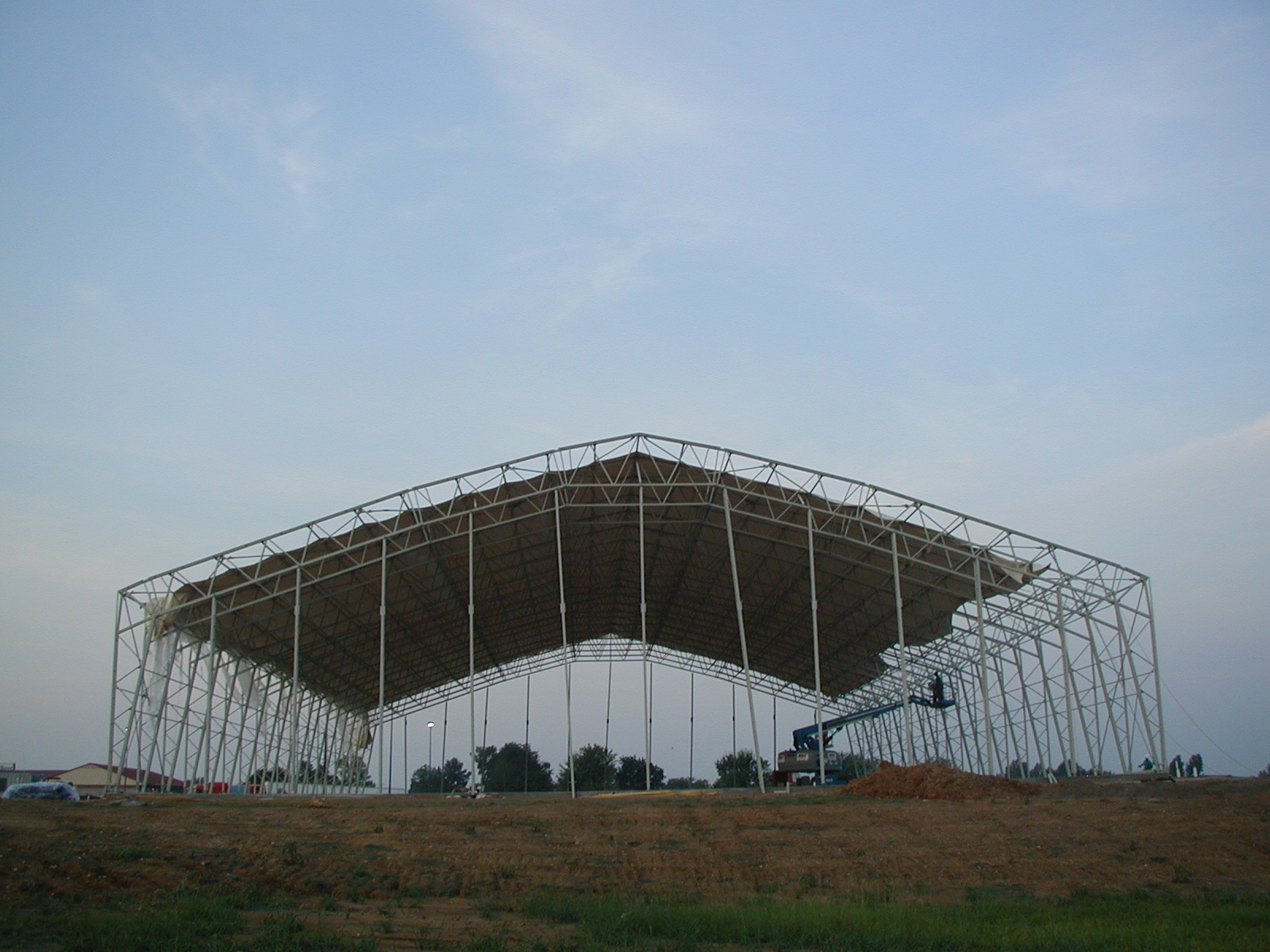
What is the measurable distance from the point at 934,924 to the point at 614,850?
8582 mm

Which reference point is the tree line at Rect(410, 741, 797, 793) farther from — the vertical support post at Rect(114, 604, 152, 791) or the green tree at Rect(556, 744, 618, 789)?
the vertical support post at Rect(114, 604, 152, 791)

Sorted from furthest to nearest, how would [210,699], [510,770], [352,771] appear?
[510,770] → [352,771] → [210,699]

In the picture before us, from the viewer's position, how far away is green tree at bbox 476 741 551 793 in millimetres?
96175

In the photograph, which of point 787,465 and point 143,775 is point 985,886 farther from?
point 143,775

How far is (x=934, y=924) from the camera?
14711mm

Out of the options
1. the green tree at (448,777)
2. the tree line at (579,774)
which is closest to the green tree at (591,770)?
the tree line at (579,774)

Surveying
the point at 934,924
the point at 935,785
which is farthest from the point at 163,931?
the point at 935,785

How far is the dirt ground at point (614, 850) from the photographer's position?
1669 cm

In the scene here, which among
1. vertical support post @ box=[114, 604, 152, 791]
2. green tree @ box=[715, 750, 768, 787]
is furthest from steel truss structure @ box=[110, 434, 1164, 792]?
green tree @ box=[715, 750, 768, 787]

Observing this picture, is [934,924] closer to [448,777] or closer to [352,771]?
[352,771]

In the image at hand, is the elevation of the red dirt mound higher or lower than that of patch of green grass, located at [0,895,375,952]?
higher

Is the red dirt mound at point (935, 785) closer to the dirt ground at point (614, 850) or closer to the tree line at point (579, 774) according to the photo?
the dirt ground at point (614, 850)

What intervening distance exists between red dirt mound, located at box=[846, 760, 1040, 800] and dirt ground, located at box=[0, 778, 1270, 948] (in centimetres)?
155

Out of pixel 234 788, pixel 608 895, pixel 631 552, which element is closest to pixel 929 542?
pixel 631 552
